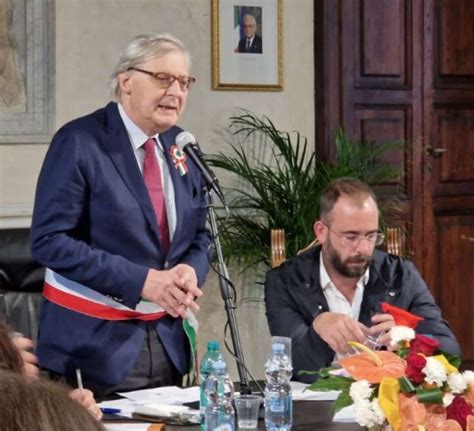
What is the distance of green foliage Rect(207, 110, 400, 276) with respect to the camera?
469cm

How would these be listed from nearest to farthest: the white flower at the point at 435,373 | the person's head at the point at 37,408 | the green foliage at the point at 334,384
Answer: the person's head at the point at 37,408 → the white flower at the point at 435,373 → the green foliage at the point at 334,384

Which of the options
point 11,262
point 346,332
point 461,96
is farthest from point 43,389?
point 461,96

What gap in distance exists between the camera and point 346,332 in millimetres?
2723

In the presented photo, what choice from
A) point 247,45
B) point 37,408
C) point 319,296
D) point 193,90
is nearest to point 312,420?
point 319,296

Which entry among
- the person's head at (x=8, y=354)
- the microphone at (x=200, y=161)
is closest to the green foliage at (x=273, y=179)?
the microphone at (x=200, y=161)

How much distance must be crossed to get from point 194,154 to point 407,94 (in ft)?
10.3

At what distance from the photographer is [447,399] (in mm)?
1933

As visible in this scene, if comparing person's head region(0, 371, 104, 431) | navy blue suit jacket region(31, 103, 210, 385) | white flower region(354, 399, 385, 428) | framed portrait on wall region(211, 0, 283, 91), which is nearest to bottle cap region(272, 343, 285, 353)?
navy blue suit jacket region(31, 103, 210, 385)

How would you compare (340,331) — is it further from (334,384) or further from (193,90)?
(193,90)

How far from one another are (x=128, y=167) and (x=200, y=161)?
52 centimetres

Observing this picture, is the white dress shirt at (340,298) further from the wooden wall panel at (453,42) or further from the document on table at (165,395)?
the wooden wall panel at (453,42)

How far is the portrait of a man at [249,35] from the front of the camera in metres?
4.94

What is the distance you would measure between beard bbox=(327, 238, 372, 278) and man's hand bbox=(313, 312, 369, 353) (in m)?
0.25

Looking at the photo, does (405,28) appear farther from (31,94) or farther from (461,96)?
(31,94)
